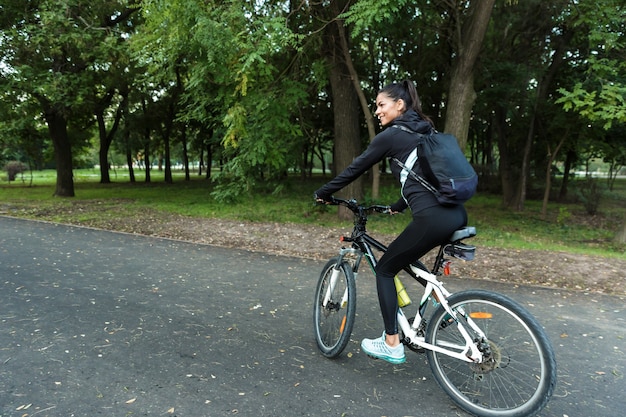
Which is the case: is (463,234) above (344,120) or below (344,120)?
below

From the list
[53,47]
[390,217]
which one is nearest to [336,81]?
[390,217]

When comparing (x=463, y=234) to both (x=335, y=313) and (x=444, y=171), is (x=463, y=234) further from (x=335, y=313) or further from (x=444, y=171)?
(x=335, y=313)

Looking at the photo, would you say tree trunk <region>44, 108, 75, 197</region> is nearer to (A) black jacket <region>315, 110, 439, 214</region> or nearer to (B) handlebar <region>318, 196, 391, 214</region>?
(B) handlebar <region>318, 196, 391, 214</region>

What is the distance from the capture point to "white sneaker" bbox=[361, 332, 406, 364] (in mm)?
3076

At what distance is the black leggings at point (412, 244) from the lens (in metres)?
2.75

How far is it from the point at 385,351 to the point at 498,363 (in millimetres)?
754

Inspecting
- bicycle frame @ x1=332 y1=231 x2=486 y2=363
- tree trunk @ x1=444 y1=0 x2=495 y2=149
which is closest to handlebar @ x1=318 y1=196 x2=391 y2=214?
bicycle frame @ x1=332 y1=231 x2=486 y2=363

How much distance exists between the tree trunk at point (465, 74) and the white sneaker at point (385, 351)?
24.5 ft

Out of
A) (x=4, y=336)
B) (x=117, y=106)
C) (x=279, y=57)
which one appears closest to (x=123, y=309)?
(x=4, y=336)

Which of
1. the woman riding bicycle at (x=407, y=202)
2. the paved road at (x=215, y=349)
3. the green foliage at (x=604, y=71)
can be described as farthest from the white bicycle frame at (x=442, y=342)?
the green foliage at (x=604, y=71)

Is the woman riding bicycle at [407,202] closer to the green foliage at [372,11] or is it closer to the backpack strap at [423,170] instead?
the backpack strap at [423,170]

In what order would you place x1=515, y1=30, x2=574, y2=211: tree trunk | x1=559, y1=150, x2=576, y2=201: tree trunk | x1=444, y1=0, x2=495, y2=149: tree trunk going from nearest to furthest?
x1=444, y1=0, x2=495, y2=149: tree trunk < x1=515, y1=30, x2=574, y2=211: tree trunk < x1=559, y1=150, x2=576, y2=201: tree trunk

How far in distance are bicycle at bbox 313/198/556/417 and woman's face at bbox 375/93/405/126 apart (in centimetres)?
91

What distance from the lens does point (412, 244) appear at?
9.31 ft
